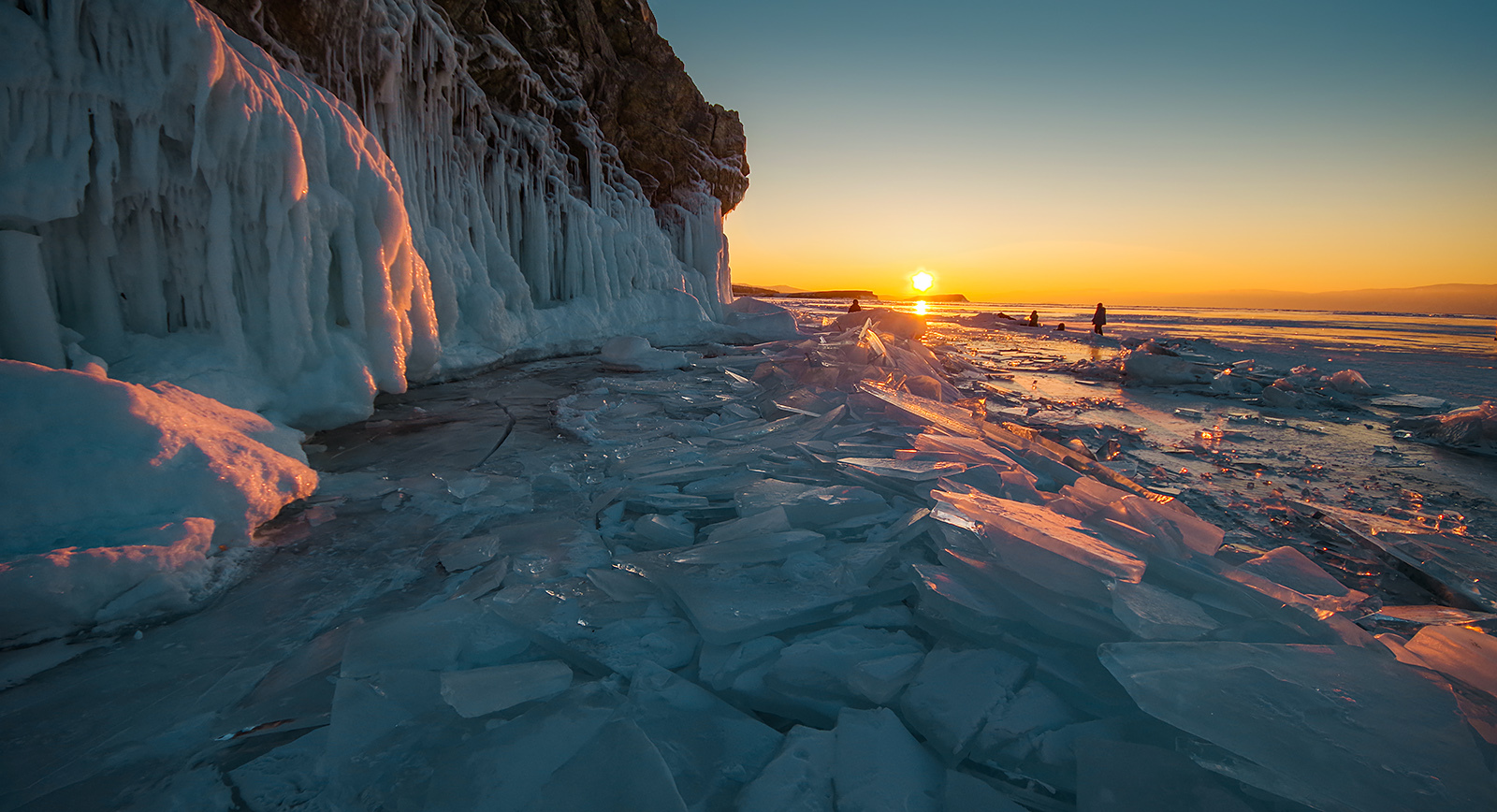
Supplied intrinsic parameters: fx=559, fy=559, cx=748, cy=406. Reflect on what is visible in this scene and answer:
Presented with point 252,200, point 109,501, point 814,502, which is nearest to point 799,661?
point 814,502

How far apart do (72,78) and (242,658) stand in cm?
393

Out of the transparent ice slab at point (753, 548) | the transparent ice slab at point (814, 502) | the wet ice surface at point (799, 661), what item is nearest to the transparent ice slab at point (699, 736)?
the wet ice surface at point (799, 661)

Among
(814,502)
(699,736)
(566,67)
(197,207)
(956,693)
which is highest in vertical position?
(566,67)

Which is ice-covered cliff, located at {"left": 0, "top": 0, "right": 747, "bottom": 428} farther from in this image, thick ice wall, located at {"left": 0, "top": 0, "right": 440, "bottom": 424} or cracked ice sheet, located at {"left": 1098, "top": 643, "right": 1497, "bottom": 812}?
cracked ice sheet, located at {"left": 1098, "top": 643, "right": 1497, "bottom": 812}

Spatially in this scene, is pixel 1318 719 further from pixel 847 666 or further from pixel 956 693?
pixel 847 666

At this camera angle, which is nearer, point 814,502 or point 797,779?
point 797,779

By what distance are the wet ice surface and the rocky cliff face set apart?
6593 millimetres

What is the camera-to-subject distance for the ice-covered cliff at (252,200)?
10.6 feet

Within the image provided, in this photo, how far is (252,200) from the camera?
414cm

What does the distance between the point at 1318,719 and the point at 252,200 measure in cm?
612

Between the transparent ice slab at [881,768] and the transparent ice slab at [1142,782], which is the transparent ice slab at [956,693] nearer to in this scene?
the transparent ice slab at [881,768]

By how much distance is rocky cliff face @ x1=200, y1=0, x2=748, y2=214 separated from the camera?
21.8ft

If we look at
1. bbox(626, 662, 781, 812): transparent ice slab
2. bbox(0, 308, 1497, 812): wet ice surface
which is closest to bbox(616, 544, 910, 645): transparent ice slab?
bbox(0, 308, 1497, 812): wet ice surface

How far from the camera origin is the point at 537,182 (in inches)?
443
